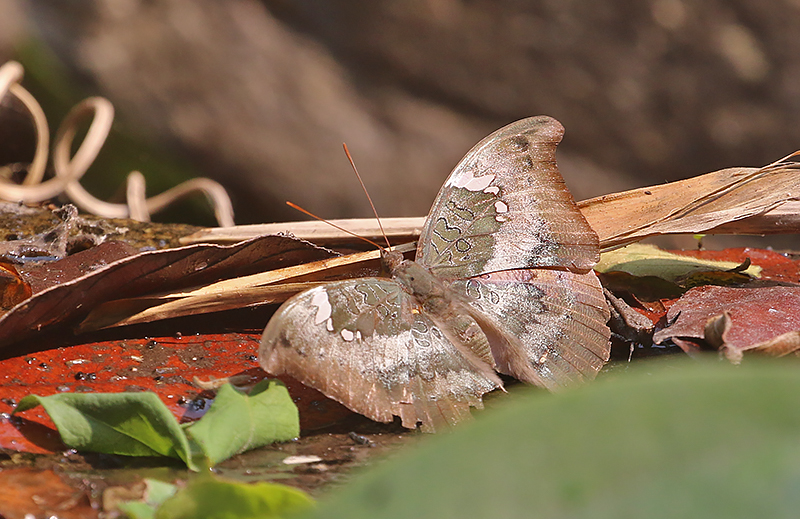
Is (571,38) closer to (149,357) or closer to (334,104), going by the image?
(334,104)

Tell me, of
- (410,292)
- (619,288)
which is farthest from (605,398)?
(619,288)

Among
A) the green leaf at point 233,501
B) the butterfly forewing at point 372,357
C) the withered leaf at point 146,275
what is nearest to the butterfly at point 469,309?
the butterfly forewing at point 372,357

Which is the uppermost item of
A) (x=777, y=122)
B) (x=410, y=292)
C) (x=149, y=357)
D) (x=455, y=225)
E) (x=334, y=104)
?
(x=777, y=122)

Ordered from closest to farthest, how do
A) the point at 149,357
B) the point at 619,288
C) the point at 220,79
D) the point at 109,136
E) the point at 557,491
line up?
the point at 557,491
the point at 149,357
the point at 619,288
the point at 109,136
the point at 220,79

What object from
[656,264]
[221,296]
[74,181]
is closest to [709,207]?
[656,264]

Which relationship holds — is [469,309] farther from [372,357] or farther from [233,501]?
[233,501]

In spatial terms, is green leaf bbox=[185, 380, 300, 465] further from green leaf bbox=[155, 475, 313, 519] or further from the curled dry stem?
the curled dry stem
